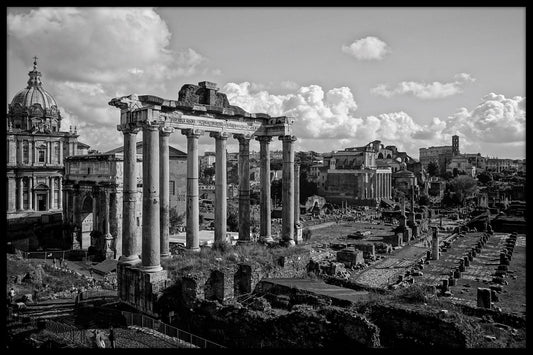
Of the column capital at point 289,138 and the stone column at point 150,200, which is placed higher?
the column capital at point 289,138

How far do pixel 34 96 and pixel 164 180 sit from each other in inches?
1385

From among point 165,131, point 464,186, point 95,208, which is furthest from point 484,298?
point 464,186

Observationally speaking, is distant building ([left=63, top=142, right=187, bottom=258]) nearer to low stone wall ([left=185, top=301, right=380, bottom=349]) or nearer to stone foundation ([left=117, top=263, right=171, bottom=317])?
stone foundation ([left=117, top=263, right=171, bottom=317])

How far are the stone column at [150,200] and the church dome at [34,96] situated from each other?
35589mm

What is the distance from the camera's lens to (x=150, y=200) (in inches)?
584

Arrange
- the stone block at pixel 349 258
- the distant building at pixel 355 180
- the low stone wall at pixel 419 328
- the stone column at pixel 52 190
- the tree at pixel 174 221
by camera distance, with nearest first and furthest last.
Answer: the low stone wall at pixel 419 328
the stone block at pixel 349 258
the tree at pixel 174 221
the stone column at pixel 52 190
the distant building at pixel 355 180

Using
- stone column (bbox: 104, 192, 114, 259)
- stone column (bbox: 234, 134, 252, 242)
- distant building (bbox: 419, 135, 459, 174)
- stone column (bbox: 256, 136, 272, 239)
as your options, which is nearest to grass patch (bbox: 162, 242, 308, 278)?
stone column (bbox: 234, 134, 252, 242)

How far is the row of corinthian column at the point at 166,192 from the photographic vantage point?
48.9ft

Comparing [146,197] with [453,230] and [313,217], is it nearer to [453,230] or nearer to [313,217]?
[453,230]

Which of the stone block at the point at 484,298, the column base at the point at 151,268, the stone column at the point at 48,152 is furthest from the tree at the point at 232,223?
the column base at the point at 151,268

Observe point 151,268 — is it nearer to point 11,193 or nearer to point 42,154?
point 11,193

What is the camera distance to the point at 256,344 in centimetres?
1216

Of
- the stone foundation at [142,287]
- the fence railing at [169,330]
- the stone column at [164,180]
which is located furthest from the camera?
the stone column at [164,180]

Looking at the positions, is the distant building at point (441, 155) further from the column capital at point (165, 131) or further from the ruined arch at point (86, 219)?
A: the column capital at point (165, 131)
